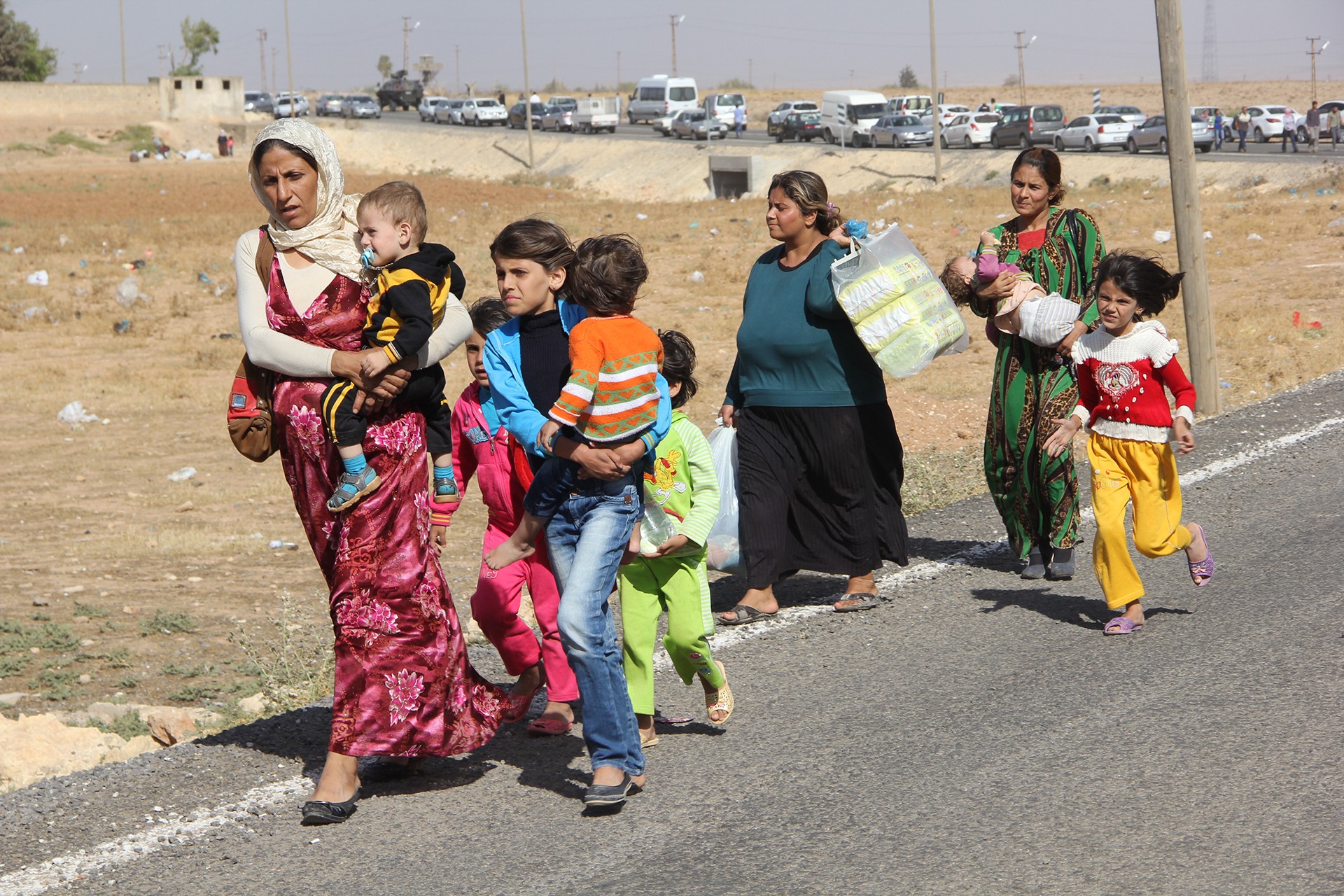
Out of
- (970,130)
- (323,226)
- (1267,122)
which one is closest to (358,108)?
(970,130)

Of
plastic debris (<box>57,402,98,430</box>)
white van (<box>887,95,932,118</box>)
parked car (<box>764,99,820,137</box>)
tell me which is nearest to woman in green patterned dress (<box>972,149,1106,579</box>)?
plastic debris (<box>57,402,98,430</box>)

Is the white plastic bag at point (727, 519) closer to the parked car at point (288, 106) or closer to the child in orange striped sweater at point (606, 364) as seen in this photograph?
the child in orange striped sweater at point (606, 364)

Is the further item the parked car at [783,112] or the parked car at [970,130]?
the parked car at [783,112]

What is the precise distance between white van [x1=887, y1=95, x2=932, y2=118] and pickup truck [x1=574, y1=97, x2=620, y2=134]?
14941mm

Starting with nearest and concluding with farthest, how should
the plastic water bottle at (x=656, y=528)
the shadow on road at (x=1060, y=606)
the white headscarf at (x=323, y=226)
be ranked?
the white headscarf at (x=323, y=226) < the plastic water bottle at (x=656, y=528) < the shadow on road at (x=1060, y=606)

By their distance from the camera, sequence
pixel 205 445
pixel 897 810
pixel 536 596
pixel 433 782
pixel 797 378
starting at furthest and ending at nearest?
pixel 205 445 → pixel 797 378 → pixel 536 596 → pixel 433 782 → pixel 897 810

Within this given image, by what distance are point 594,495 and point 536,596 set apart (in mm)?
870

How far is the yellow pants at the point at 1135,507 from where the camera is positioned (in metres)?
5.33

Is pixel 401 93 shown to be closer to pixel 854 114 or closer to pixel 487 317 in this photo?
pixel 854 114

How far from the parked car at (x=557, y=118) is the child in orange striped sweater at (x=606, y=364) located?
6144 centimetres

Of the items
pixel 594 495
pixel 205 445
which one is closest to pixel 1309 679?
pixel 594 495

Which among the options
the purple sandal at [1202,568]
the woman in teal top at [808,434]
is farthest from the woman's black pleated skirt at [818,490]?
the purple sandal at [1202,568]

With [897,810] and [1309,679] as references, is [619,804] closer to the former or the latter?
[897,810]

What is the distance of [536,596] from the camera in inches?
183
